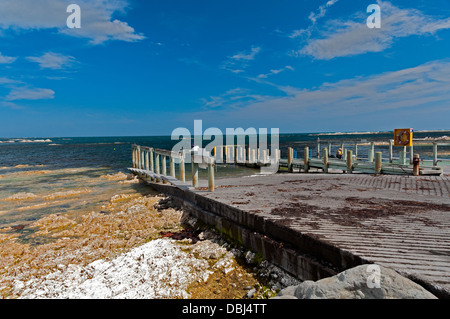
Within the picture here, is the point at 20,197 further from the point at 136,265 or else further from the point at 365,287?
the point at 365,287

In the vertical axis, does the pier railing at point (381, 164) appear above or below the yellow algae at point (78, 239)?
above

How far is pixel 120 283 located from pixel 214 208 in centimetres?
298

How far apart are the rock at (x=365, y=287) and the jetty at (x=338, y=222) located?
48cm

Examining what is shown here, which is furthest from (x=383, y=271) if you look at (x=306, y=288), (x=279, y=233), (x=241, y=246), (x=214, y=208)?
(x=214, y=208)

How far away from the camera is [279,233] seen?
468cm

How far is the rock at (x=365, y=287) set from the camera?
2.31 m

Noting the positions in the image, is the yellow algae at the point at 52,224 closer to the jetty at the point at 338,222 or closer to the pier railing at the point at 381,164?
the jetty at the point at 338,222

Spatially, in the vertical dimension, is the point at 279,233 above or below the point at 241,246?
above

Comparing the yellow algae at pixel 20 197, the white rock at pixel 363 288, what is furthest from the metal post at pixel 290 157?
the white rock at pixel 363 288

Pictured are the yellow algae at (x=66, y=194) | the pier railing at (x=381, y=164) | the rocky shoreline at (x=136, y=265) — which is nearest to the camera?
the rocky shoreline at (x=136, y=265)

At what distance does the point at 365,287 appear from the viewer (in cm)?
242

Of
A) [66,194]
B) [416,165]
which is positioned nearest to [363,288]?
[416,165]
